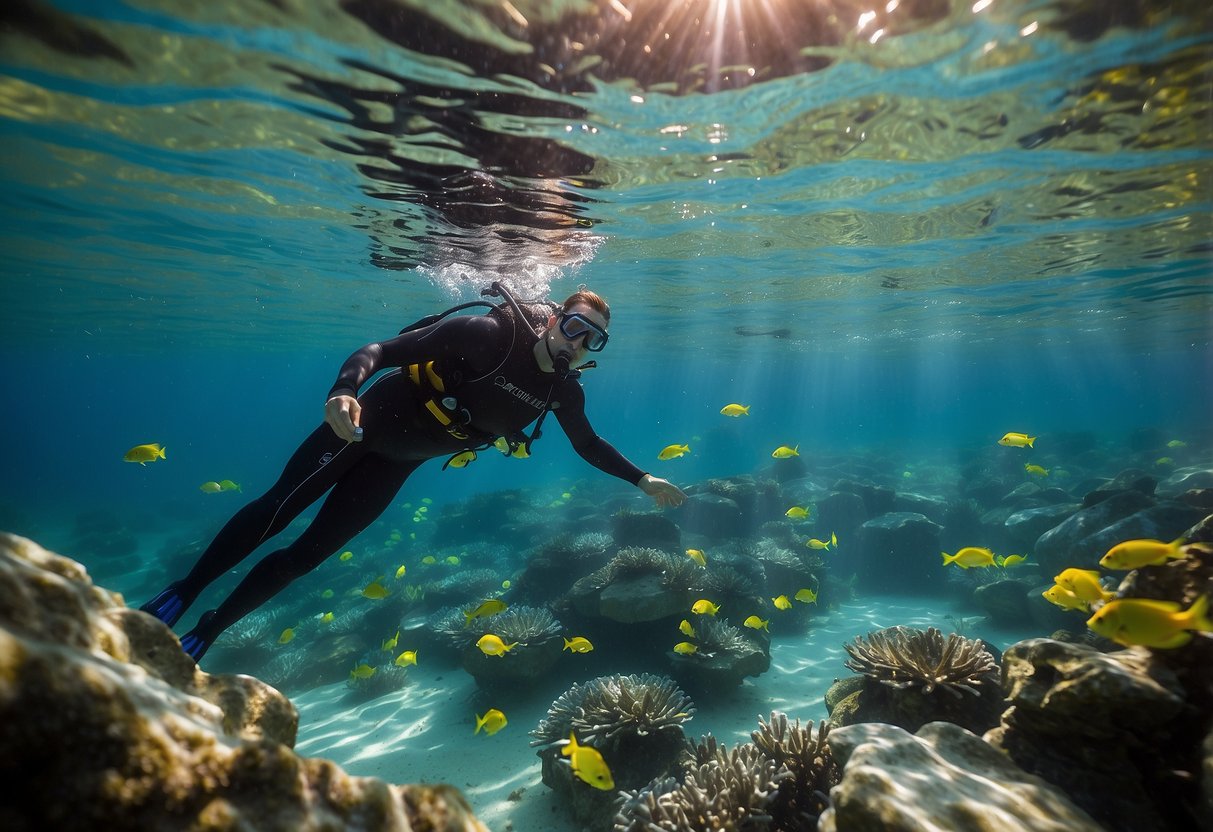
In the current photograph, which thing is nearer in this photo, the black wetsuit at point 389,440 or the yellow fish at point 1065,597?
the yellow fish at point 1065,597

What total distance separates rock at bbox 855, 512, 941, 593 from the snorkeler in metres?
14.4

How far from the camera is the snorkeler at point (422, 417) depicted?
17.3ft

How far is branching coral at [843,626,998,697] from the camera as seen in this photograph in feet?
15.6

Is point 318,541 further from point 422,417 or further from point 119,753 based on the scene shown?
point 119,753

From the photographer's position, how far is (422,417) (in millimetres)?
5742

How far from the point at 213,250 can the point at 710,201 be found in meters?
15.5

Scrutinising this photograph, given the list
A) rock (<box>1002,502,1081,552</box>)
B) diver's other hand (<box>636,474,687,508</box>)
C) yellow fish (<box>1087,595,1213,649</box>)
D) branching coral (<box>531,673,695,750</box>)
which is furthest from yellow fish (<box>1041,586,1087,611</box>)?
rock (<box>1002,502,1081,552</box>)

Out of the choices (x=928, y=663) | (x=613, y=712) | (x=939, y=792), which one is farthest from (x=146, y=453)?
(x=928, y=663)

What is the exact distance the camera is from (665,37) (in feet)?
21.7

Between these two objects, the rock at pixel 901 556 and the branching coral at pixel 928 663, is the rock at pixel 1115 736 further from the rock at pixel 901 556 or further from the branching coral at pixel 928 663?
the rock at pixel 901 556

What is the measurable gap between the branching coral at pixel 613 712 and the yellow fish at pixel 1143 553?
444 cm

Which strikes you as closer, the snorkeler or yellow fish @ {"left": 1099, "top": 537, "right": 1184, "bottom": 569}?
yellow fish @ {"left": 1099, "top": 537, "right": 1184, "bottom": 569}

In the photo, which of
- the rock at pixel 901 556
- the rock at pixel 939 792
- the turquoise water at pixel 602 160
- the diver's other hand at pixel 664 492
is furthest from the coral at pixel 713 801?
the rock at pixel 901 556

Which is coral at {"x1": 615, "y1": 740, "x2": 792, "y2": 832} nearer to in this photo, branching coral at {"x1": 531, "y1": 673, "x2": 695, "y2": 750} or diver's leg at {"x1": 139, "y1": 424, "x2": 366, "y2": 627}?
branching coral at {"x1": 531, "y1": 673, "x2": 695, "y2": 750}
